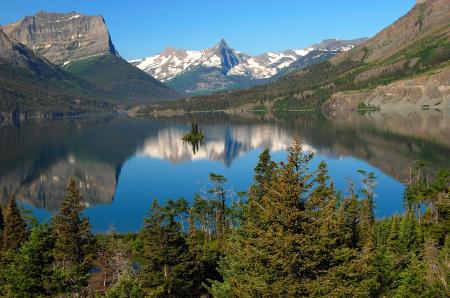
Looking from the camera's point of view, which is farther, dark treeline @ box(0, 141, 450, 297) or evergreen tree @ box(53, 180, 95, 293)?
evergreen tree @ box(53, 180, 95, 293)

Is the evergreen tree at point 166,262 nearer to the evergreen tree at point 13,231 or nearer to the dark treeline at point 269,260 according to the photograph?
the dark treeline at point 269,260

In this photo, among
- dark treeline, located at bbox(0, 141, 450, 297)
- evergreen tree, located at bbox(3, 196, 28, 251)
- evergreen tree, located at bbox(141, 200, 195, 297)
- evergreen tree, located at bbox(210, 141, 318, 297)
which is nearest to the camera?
evergreen tree, located at bbox(210, 141, 318, 297)

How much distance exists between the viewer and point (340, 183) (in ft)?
424

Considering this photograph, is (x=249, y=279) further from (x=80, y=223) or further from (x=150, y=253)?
(x=80, y=223)

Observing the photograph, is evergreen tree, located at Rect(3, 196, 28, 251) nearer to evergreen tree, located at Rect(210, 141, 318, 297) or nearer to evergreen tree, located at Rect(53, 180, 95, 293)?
evergreen tree, located at Rect(53, 180, 95, 293)

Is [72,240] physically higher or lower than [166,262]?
lower

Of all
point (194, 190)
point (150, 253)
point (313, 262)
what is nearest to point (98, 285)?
point (150, 253)

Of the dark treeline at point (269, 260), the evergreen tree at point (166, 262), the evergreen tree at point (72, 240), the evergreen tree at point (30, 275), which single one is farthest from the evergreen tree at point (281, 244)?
the evergreen tree at point (72, 240)

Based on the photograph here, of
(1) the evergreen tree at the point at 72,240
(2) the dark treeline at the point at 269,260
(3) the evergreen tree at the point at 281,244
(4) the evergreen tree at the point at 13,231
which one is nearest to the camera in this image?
(3) the evergreen tree at the point at 281,244

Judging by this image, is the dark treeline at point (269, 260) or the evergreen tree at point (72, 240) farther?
the evergreen tree at point (72, 240)

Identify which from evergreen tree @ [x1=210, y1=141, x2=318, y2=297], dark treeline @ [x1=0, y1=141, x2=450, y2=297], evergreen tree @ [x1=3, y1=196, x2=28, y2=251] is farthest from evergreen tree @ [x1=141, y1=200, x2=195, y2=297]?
evergreen tree @ [x1=3, y1=196, x2=28, y2=251]

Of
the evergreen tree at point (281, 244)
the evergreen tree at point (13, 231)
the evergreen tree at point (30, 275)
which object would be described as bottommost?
the evergreen tree at point (13, 231)

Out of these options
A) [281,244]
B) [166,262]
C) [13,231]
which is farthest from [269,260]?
[13,231]

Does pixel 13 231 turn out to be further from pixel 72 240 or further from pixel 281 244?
pixel 281 244
